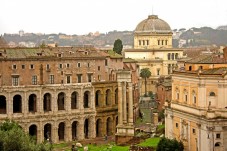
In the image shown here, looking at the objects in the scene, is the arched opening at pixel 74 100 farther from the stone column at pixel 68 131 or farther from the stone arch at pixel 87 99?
the stone column at pixel 68 131

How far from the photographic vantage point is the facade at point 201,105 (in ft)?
175

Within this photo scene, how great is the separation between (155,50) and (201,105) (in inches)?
2914

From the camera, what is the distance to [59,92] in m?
76.2

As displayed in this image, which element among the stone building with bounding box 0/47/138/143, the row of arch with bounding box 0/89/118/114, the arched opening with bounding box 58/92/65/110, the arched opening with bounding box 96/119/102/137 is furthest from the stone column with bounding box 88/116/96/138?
the arched opening with bounding box 58/92/65/110

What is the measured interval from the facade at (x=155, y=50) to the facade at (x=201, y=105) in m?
65.6

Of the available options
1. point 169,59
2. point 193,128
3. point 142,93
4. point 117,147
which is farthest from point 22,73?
point 169,59

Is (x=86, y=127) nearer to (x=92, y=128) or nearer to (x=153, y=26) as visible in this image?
(x=92, y=128)

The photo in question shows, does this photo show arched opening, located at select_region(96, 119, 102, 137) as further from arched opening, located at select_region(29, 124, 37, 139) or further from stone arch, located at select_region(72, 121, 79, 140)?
arched opening, located at select_region(29, 124, 37, 139)

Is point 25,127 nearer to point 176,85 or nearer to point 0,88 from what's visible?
point 0,88

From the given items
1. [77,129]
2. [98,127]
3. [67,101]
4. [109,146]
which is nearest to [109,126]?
[98,127]

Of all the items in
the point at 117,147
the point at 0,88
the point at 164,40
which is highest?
the point at 164,40

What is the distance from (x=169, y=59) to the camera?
130500mm

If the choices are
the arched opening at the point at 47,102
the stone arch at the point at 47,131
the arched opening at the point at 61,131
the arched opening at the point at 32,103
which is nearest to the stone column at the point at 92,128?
the arched opening at the point at 61,131

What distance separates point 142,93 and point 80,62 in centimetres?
4834
